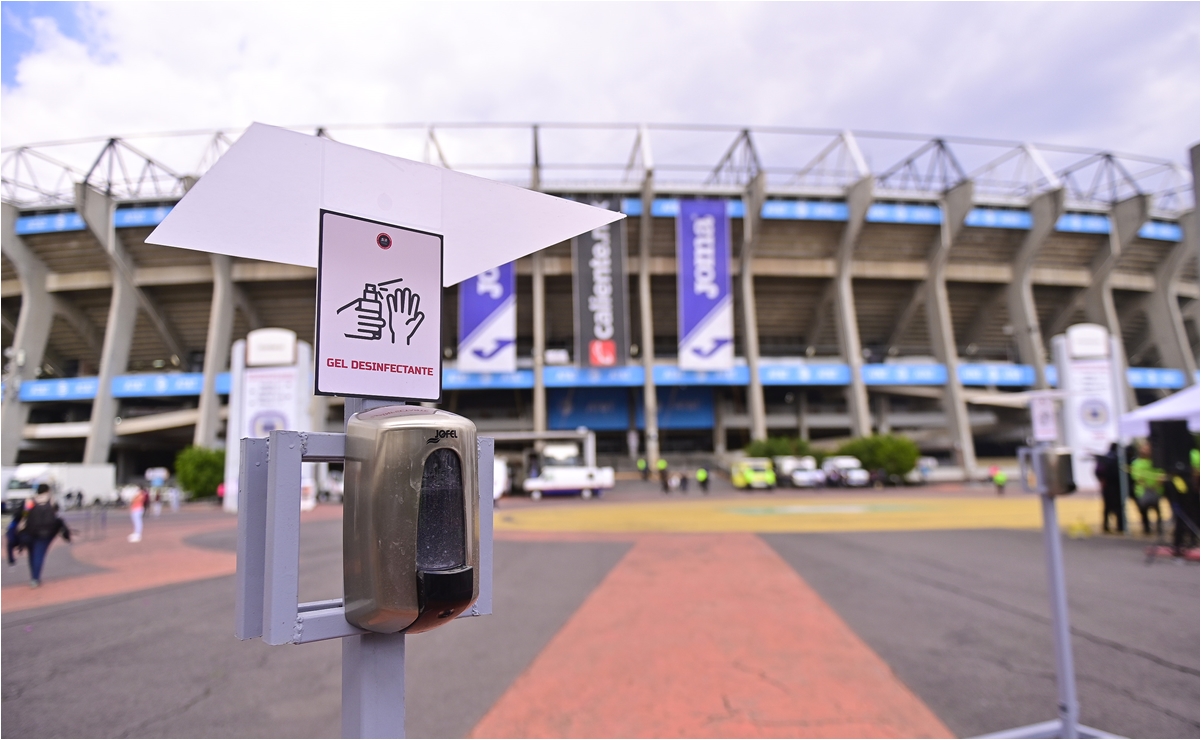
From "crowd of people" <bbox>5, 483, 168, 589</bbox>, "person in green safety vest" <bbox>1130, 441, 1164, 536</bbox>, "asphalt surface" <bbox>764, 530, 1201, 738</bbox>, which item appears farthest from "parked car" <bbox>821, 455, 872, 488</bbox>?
"crowd of people" <bbox>5, 483, 168, 589</bbox>

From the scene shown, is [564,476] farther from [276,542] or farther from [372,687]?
[276,542]

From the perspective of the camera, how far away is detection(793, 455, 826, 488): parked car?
32.0 metres

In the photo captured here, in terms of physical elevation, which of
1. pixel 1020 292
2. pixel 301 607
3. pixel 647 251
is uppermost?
pixel 647 251

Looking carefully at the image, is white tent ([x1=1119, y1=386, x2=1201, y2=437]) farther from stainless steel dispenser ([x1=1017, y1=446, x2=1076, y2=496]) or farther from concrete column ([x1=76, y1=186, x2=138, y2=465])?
concrete column ([x1=76, y1=186, x2=138, y2=465])

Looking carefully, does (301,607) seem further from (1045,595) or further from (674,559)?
(674,559)

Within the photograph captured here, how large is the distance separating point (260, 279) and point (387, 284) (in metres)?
42.1

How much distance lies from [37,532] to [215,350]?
3352 centimetres

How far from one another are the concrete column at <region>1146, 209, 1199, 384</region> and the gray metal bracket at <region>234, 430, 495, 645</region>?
54.0m

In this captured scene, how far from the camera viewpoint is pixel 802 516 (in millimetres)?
16984

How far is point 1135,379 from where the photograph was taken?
40.0 m

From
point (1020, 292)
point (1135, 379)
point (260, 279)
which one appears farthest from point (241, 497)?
point (1135, 379)

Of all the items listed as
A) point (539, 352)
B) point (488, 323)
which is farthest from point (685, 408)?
point (488, 323)

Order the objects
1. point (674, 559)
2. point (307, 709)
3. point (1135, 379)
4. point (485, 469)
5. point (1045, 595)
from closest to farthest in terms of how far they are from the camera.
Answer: point (485, 469), point (307, 709), point (1045, 595), point (674, 559), point (1135, 379)

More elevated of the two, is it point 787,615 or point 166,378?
point 166,378
